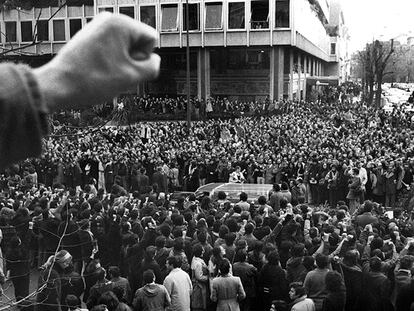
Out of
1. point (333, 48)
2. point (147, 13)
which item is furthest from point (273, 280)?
point (333, 48)

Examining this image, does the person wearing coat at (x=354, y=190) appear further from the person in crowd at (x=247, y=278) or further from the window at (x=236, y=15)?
the window at (x=236, y=15)

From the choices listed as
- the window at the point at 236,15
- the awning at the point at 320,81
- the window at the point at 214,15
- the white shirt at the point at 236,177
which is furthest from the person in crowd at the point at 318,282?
the awning at the point at 320,81

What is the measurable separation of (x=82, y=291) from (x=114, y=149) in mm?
17556

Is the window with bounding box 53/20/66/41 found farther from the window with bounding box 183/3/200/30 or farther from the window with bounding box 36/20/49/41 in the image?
the window with bounding box 36/20/49/41

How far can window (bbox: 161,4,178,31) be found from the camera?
165 ft

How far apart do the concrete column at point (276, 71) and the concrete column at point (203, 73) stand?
217 inches

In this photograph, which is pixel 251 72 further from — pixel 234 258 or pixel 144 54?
pixel 144 54

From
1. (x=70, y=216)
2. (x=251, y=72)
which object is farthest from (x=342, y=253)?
(x=251, y=72)

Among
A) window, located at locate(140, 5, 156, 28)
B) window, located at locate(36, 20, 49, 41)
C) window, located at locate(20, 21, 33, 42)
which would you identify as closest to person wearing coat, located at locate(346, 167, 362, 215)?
window, located at locate(36, 20, 49, 41)

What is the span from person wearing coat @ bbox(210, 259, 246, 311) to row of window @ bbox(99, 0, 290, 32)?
4306cm

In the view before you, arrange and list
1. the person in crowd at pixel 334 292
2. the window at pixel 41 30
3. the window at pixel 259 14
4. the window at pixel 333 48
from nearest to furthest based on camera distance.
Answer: the person in crowd at pixel 334 292, the window at pixel 41 30, the window at pixel 259 14, the window at pixel 333 48

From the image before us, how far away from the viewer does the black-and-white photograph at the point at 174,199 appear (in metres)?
1.28

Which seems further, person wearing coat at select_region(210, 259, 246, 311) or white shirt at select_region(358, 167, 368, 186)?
white shirt at select_region(358, 167, 368, 186)

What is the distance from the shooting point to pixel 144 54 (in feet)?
4.37
